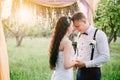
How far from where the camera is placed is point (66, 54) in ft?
7.93

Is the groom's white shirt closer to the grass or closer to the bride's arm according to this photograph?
the bride's arm

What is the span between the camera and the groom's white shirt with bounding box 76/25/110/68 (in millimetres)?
2422

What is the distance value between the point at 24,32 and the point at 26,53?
8.4 inches

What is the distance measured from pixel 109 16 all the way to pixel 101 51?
0.82 m

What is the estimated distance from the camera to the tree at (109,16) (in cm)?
313

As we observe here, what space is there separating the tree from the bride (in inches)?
28.9

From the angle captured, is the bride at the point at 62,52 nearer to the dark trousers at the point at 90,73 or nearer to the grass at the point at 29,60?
the dark trousers at the point at 90,73

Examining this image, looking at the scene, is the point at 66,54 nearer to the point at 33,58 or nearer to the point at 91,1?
the point at 33,58

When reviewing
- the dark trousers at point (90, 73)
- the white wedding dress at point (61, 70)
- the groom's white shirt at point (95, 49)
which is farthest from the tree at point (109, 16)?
the white wedding dress at point (61, 70)

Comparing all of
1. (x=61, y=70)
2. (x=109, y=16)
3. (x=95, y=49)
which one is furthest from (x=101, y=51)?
(x=109, y=16)

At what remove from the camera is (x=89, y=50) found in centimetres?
253

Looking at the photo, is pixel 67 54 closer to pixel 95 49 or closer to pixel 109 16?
pixel 95 49

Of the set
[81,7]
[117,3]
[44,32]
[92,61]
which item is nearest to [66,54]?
[92,61]

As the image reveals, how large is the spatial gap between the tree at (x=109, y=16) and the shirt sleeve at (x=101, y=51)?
70 centimetres
